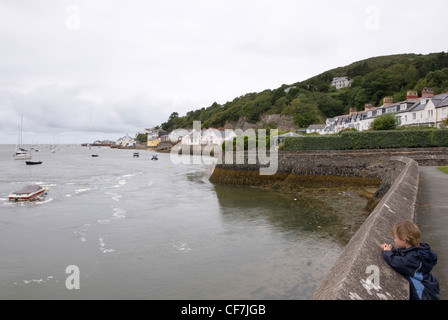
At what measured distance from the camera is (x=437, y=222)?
7.23m

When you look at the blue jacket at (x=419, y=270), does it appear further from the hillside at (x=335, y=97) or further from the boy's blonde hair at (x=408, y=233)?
the hillside at (x=335, y=97)

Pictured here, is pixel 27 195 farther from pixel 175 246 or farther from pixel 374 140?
pixel 374 140

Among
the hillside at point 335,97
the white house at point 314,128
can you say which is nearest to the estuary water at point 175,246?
the white house at point 314,128

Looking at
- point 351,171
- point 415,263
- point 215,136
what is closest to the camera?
point 415,263

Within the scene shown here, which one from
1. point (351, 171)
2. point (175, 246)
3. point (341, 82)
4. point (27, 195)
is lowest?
point (175, 246)

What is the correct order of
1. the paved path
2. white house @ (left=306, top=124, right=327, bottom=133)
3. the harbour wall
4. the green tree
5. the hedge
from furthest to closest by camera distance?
1. white house @ (left=306, top=124, right=327, bottom=133)
2. the green tree
3. the hedge
4. the harbour wall
5. the paved path

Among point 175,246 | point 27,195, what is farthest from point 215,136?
point 175,246

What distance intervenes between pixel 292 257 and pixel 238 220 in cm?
610

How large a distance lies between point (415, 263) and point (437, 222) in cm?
485

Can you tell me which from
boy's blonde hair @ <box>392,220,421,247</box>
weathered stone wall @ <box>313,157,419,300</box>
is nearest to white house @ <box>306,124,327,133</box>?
weathered stone wall @ <box>313,157,419,300</box>

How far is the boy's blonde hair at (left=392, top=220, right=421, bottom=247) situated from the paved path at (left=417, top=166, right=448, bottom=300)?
3.31 ft

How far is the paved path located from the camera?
4.71m

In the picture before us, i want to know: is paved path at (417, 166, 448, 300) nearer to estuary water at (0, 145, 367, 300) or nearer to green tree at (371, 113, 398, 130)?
estuary water at (0, 145, 367, 300)

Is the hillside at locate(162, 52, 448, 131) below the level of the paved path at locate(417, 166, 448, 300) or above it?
above
